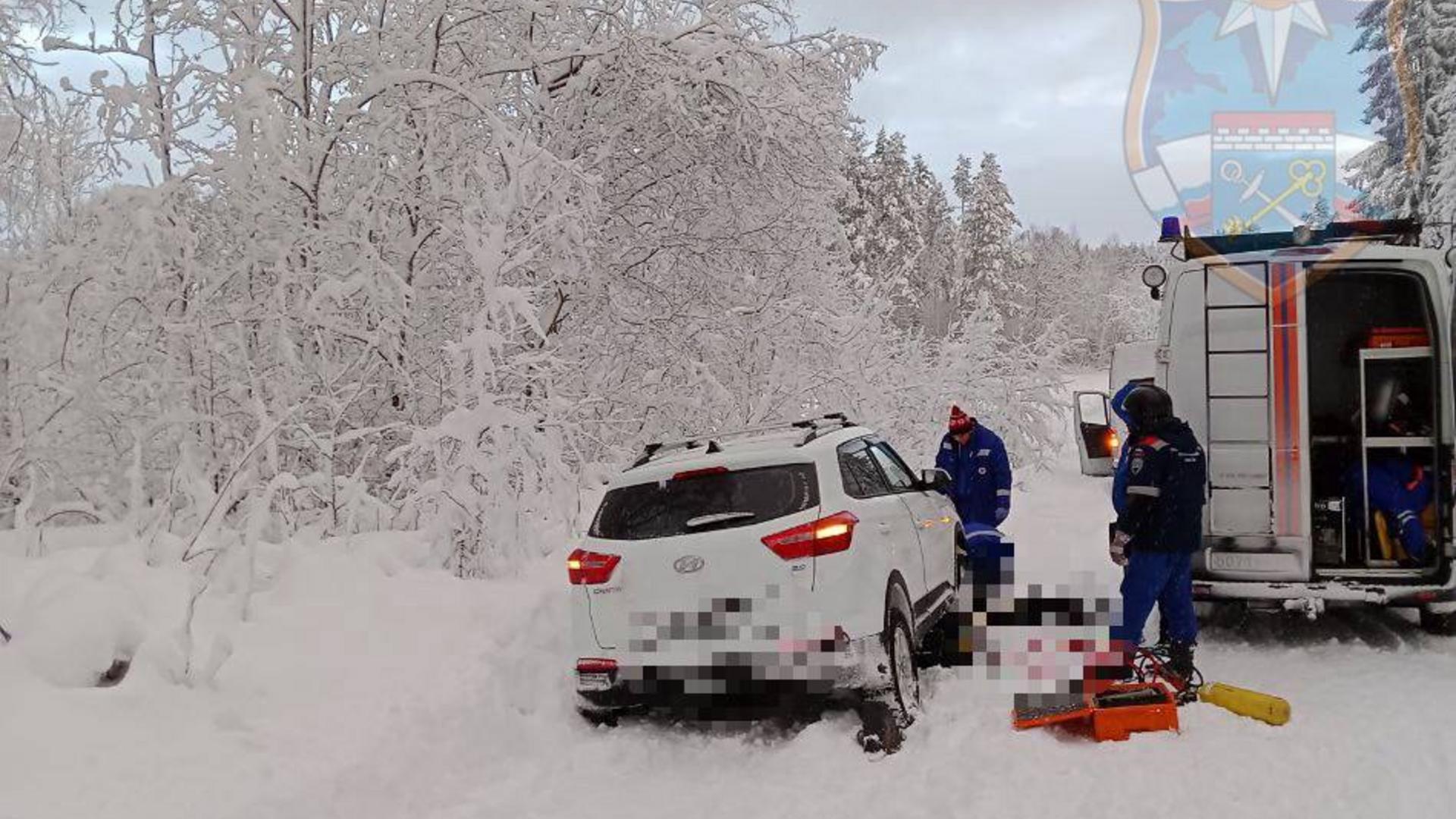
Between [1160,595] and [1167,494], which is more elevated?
[1167,494]

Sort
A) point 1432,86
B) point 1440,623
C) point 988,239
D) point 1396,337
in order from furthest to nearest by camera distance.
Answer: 1. point 988,239
2. point 1432,86
3. point 1396,337
4. point 1440,623

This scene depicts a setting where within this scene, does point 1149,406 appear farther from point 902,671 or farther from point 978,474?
point 902,671

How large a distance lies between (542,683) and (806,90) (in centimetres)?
661

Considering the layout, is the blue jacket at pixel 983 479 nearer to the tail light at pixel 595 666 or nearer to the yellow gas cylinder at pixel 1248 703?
the yellow gas cylinder at pixel 1248 703

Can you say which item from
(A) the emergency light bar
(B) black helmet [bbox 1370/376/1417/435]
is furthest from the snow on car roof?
(B) black helmet [bbox 1370/376/1417/435]

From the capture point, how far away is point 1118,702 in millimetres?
5457

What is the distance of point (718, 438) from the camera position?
6.61 meters

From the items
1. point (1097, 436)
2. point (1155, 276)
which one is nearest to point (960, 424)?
point (1155, 276)

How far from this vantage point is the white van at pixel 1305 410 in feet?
23.5

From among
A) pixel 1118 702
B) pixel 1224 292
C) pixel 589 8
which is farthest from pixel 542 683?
pixel 589 8

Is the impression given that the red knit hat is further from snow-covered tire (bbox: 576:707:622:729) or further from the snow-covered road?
snow-covered tire (bbox: 576:707:622:729)

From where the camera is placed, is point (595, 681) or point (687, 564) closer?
point (687, 564)

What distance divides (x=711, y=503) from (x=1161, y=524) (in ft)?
9.10

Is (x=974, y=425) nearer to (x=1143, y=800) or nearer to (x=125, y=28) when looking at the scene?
(x=1143, y=800)
